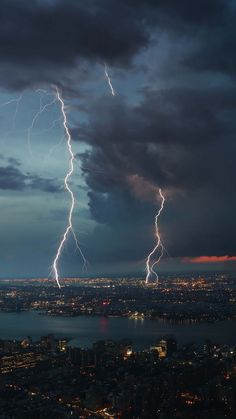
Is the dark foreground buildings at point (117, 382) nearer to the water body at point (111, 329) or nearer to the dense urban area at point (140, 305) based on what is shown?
the water body at point (111, 329)

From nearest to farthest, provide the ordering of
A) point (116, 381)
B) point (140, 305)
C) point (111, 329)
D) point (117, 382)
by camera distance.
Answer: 1. point (117, 382)
2. point (116, 381)
3. point (111, 329)
4. point (140, 305)

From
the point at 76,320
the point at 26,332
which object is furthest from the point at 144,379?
the point at 76,320

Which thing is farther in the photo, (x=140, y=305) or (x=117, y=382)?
(x=140, y=305)

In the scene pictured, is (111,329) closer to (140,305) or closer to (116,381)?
(140,305)

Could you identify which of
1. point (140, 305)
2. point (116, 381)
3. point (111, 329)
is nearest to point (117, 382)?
point (116, 381)

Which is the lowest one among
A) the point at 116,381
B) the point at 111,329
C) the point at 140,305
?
the point at 116,381

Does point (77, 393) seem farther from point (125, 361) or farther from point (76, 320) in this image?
point (76, 320)

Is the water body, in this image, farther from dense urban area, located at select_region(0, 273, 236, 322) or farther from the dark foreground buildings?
the dark foreground buildings
